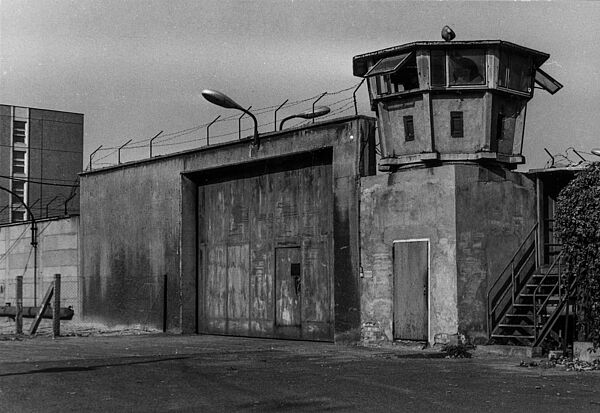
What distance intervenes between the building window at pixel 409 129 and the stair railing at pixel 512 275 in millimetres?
3301

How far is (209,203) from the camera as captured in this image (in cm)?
2522

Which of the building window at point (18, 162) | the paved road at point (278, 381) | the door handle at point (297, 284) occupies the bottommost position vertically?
the paved road at point (278, 381)

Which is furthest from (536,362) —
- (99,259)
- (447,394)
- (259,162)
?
(99,259)

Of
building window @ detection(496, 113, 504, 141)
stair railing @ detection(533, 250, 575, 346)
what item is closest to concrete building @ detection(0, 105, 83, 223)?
building window @ detection(496, 113, 504, 141)

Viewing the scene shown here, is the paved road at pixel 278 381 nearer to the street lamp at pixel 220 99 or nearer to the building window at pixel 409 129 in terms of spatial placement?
the building window at pixel 409 129

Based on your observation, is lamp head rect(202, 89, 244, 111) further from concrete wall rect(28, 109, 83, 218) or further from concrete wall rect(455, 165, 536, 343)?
concrete wall rect(28, 109, 83, 218)

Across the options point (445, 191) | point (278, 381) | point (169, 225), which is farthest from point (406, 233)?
point (169, 225)

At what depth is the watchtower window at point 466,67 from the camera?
1845 cm

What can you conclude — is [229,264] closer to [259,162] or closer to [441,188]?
[259,162]

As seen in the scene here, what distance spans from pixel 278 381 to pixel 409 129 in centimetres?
842

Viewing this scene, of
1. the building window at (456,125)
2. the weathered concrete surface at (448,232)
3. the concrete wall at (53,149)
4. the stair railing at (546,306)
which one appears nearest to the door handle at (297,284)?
the weathered concrete surface at (448,232)

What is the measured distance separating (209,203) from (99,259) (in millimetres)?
5600

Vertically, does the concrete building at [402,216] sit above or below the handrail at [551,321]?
above

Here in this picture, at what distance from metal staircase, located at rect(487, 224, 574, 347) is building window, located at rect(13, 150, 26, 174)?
58.3 metres
